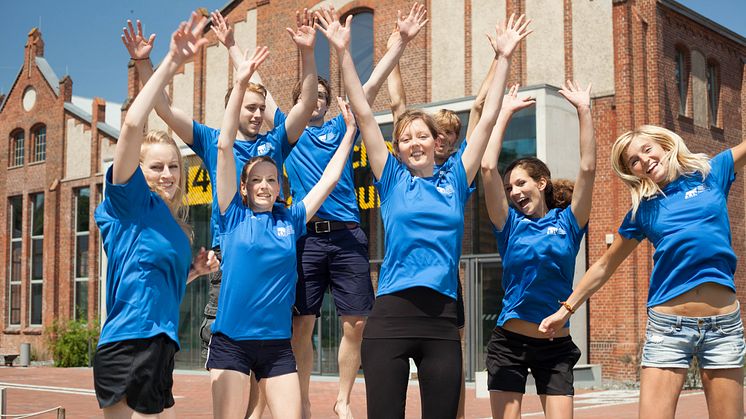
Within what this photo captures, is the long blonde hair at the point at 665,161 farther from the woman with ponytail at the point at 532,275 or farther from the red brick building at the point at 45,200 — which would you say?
the red brick building at the point at 45,200

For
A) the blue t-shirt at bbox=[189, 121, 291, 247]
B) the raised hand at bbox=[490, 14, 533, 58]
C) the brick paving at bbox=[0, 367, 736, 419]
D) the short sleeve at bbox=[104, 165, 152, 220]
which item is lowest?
the brick paving at bbox=[0, 367, 736, 419]

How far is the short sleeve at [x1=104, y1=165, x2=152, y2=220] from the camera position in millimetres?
4445

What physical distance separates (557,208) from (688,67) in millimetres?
17432

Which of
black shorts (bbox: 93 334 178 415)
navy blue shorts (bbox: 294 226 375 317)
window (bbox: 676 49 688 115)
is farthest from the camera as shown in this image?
window (bbox: 676 49 688 115)

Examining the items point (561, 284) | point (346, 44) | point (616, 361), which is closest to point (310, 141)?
point (346, 44)

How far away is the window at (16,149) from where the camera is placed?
38.2m

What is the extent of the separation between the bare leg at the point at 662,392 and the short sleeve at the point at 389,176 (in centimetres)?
156

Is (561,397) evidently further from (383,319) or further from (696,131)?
(696,131)

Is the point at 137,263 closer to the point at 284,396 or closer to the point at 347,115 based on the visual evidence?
the point at 284,396

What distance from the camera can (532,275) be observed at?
18.1 feet

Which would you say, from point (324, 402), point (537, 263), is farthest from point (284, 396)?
point (324, 402)

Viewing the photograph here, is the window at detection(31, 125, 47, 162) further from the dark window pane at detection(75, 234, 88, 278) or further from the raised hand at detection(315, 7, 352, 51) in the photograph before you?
the raised hand at detection(315, 7, 352, 51)

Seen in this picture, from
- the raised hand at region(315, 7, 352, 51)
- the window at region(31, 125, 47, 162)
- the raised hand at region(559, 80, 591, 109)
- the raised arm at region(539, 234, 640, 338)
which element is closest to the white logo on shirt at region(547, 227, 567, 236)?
the raised arm at region(539, 234, 640, 338)

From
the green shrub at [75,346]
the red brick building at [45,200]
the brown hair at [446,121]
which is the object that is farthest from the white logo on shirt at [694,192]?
the red brick building at [45,200]
